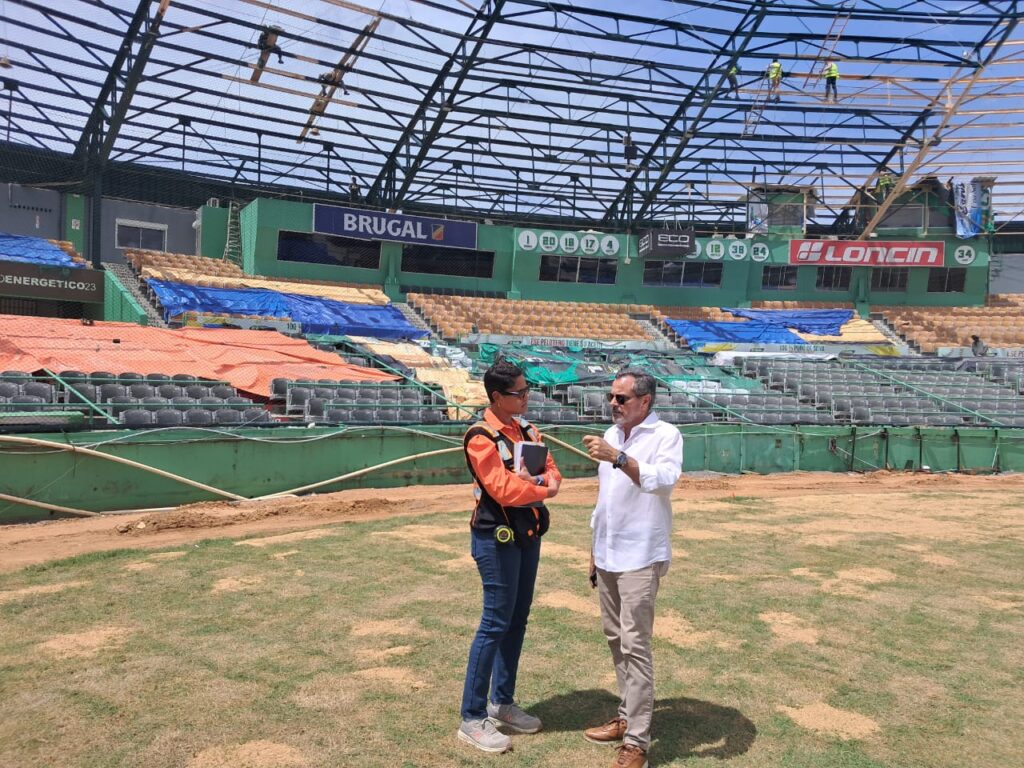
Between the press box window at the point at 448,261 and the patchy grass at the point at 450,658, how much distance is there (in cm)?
2880

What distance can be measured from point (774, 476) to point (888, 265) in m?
29.2

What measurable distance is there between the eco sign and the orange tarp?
68.3 ft

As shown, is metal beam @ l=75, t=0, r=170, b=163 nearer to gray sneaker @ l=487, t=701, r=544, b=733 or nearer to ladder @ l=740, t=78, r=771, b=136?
ladder @ l=740, t=78, r=771, b=136

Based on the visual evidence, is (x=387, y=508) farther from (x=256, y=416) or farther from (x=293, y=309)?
(x=293, y=309)

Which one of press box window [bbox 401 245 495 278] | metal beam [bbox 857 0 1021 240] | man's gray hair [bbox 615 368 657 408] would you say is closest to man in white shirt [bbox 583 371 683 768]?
man's gray hair [bbox 615 368 657 408]

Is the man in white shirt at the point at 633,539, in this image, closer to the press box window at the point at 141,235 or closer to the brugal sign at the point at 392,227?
the brugal sign at the point at 392,227

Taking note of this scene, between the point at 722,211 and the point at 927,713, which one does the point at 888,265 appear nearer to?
the point at 722,211

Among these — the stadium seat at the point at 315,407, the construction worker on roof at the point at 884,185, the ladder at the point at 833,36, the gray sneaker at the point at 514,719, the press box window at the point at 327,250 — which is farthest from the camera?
the construction worker on roof at the point at 884,185

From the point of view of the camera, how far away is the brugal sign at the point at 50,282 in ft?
79.8

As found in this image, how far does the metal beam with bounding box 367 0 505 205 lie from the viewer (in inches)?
1183

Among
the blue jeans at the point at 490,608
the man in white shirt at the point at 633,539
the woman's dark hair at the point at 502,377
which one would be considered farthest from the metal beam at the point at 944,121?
the blue jeans at the point at 490,608

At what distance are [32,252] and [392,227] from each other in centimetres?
1463

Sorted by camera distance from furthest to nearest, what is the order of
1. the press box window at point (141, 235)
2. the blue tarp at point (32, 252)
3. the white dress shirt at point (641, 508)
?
the press box window at point (141, 235) → the blue tarp at point (32, 252) → the white dress shirt at point (641, 508)

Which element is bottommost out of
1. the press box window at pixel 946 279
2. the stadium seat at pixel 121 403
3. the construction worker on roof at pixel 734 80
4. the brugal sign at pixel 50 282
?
the stadium seat at pixel 121 403
